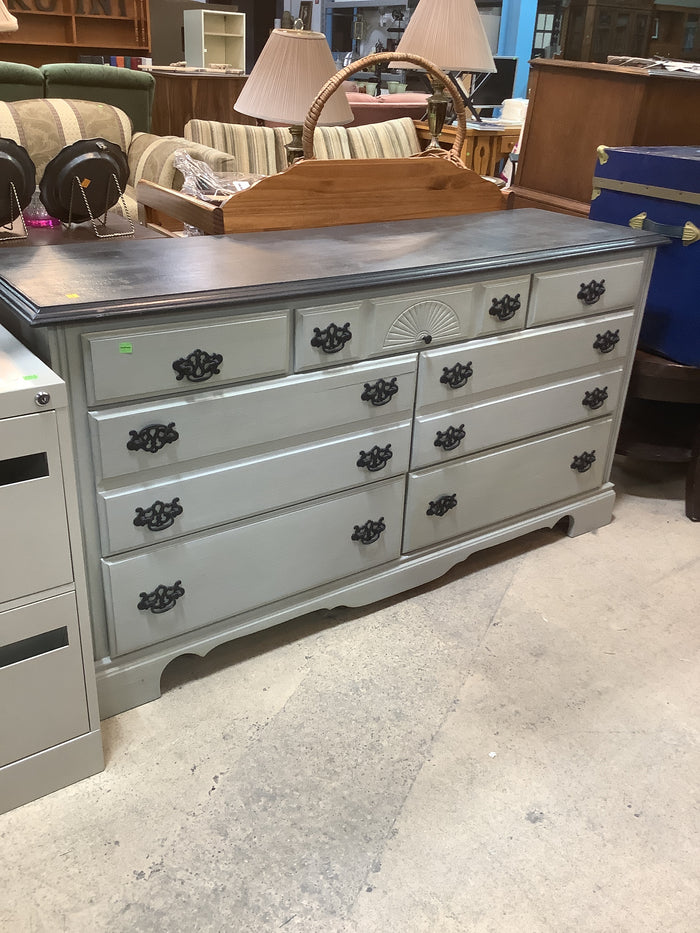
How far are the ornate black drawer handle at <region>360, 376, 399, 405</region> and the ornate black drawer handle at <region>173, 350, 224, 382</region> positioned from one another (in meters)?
0.38

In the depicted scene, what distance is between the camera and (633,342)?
2.32m

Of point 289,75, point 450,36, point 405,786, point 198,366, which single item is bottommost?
point 405,786

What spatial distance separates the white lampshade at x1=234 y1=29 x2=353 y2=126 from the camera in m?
2.24

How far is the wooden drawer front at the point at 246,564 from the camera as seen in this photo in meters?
1.62

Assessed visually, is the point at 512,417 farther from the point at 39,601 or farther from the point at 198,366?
the point at 39,601

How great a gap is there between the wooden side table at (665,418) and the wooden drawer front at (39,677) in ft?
6.05

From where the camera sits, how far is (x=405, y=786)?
62.5 inches

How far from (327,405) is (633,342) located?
110 centimetres

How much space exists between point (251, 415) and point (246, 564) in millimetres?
360

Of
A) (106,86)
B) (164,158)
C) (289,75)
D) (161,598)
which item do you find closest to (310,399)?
(161,598)

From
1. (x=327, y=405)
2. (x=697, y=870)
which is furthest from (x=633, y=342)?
(x=697, y=870)

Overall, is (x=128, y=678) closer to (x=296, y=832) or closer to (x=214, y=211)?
(x=296, y=832)

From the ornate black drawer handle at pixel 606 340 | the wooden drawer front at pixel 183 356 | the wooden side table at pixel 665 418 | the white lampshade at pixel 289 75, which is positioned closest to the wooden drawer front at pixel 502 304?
the ornate black drawer handle at pixel 606 340

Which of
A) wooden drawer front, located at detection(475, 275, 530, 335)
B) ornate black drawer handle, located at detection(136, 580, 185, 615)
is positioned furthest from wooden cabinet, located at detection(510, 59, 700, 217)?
ornate black drawer handle, located at detection(136, 580, 185, 615)
